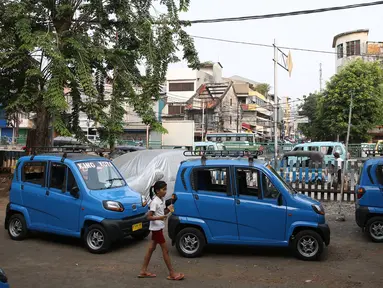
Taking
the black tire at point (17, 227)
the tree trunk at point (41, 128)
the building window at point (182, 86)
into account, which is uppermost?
the building window at point (182, 86)

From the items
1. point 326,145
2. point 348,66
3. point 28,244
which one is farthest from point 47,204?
point 348,66

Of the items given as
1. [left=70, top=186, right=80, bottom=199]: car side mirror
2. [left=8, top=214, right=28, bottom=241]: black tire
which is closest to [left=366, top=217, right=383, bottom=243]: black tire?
[left=70, top=186, right=80, bottom=199]: car side mirror

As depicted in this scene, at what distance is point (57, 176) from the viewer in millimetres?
7449

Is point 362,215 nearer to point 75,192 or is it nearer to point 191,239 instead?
point 191,239

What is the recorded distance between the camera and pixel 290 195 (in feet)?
20.6

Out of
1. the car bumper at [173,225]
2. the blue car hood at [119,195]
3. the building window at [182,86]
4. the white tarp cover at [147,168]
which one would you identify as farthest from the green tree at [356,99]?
the car bumper at [173,225]

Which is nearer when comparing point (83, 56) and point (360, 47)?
point (83, 56)

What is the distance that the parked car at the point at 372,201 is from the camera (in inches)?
294

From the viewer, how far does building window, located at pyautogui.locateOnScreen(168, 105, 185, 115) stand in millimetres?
50094

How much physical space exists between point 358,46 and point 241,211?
1835 inches

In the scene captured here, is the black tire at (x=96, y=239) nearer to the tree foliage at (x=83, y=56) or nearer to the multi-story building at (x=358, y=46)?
the tree foliage at (x=83, y=56)

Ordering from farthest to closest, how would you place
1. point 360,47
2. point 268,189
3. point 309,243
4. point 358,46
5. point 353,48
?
point 353,48
point 358,46
point 360,47
point 268,189
point 309,243

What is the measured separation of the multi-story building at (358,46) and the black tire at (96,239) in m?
43.9

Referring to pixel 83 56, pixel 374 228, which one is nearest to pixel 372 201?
pixel 374 228
